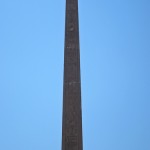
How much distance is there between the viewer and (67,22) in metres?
7.34

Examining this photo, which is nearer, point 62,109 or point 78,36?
point 62,109

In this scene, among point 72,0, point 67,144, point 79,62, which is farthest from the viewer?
point 72,0

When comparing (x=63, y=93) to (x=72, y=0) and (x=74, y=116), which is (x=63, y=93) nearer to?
(x=74, y=116)

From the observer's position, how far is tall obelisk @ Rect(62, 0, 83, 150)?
6516 mm

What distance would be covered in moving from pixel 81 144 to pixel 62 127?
0.56 meters

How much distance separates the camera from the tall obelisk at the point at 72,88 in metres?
6.52

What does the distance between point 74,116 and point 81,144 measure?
0.63 meters

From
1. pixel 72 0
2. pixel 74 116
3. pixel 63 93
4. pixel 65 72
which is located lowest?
pixel 74 116

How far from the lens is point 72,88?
677 centimetres

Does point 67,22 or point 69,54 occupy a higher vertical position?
point 67,22

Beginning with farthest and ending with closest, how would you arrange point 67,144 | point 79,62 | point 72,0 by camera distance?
point 72,0 < point 79,62 < point 67,144

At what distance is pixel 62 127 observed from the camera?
6.56m

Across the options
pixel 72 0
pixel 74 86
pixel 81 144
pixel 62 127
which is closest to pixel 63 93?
pixel 74 86

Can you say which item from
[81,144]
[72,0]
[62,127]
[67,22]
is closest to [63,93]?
[62,127]
